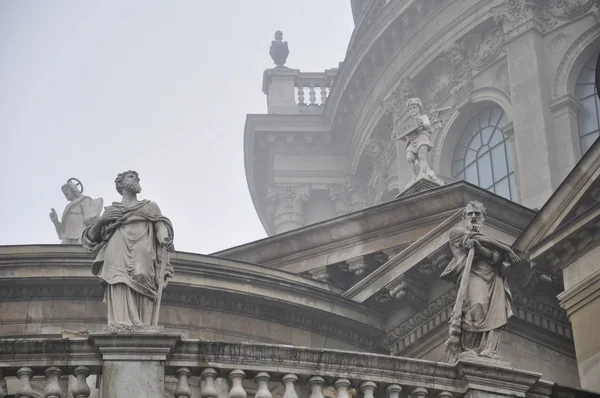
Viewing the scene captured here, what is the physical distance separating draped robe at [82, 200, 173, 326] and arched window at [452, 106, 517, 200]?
25222mm

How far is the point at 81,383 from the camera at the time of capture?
1806 cm

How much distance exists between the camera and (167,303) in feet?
A: 93.5

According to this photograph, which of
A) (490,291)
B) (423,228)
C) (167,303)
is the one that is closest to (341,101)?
(423,228)

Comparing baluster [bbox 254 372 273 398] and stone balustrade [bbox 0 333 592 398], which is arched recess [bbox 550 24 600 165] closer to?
stone balustrade [bbox 0 333 592 398]

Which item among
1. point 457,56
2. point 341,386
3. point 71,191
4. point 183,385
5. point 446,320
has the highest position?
point 457,56

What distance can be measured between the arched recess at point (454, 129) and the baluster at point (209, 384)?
2768cm

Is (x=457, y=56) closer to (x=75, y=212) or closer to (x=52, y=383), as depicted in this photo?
(x=75, y=212)

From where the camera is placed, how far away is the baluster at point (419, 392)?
18.9m

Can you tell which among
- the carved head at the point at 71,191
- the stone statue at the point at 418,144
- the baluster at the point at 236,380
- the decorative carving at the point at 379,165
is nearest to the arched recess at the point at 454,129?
the decorative carving at the point at 379,165

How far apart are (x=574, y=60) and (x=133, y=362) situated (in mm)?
27575

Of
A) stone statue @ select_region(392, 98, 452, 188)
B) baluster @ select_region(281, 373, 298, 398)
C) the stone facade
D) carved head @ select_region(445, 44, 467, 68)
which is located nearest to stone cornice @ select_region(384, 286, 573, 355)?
stone statue @ select_region(392, 98, 452, 188)

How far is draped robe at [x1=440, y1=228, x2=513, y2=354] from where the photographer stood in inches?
762

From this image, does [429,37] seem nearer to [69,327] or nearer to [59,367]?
[69,327]

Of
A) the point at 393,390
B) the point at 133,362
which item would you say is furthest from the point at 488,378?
the point at 133,362
